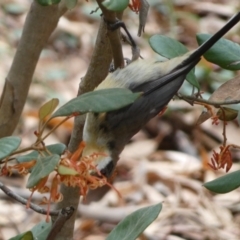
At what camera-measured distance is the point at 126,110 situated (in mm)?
1438

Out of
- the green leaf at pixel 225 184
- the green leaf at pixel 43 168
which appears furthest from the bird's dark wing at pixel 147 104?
the green leaf at pixel 43 168

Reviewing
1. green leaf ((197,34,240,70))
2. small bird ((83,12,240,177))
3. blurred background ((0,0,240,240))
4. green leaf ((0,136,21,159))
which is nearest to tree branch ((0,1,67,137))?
small bird ((83,12,240,177))

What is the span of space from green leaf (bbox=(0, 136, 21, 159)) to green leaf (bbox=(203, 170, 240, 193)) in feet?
1.18

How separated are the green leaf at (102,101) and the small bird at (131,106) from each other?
1.08 feet

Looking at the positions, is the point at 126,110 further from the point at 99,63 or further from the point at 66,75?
the point at 66,75

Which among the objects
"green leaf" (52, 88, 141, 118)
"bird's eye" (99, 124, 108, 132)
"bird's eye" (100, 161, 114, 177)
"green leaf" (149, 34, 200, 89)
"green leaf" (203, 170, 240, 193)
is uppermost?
"green leaf" (149, 34, 200, 89)

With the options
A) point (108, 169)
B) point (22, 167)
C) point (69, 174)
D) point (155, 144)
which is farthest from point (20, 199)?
point (155, 144)

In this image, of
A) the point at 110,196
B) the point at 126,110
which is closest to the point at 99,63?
the point at 126,110

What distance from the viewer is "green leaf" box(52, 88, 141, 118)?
968 mm

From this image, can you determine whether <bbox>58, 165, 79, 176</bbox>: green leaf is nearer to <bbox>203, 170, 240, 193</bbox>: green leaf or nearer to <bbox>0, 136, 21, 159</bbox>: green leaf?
<bbox>0, 136, 21, 159</bbox>: green leaf

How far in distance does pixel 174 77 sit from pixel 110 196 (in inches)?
56.2

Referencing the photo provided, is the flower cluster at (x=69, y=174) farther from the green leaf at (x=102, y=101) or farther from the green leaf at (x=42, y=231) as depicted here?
the green leaf at (x=42, y=231)

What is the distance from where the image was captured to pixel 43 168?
0.93 meters

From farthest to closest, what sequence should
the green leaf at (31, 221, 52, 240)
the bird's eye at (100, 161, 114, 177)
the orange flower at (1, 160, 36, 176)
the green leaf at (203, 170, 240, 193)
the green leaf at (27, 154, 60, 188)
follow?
1. the bird's eye at (100, 161, 114, 177)
2. the green leaf at (31, 221, 52, 240)
3. the green leaf at (203, 170, 240, 193)
4. the orange flower at (1, 160, 36, 176)
5. the green leaf at (27, 154, 60, 188)
